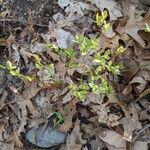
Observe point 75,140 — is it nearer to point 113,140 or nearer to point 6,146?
point 113,140

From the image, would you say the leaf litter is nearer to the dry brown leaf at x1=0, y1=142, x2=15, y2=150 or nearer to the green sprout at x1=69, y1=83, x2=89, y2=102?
the dry brown leaf at x1=0, y1=142, x2=15, y2=150

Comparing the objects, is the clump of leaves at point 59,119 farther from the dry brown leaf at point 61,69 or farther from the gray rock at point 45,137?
the dry brown leaf at point 61,69

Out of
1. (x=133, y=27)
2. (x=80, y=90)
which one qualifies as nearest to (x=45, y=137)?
(x=80, y=90)

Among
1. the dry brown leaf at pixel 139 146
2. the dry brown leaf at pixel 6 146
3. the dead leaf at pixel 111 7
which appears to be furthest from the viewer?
the dead leaf at pixel 111 7

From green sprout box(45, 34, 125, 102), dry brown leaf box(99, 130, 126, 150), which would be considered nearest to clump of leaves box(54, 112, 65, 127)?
green sprout box(45, 34, 125, 102)

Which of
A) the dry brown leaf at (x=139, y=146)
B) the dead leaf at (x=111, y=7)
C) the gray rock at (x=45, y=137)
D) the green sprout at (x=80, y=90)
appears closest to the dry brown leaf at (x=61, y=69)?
the green sprout at (x=80, y=90)
